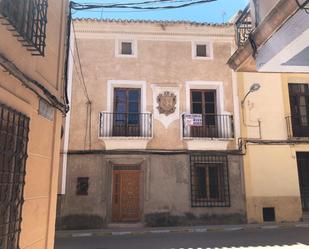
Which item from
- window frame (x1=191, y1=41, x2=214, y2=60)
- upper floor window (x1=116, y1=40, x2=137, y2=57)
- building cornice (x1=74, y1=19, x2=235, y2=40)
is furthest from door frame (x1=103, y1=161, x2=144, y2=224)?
building cornice (x1=74, y1=19, x2=235, y2=40)

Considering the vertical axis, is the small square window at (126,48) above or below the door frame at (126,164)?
above

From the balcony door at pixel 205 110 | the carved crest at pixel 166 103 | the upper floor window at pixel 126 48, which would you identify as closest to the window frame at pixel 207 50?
the balcony door at pixel 205 110

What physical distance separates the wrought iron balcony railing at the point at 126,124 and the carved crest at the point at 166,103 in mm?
594

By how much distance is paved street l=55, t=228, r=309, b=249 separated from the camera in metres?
9.19

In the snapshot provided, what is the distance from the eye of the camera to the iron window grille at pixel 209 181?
529 inches

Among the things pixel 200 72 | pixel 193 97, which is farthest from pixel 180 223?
pixel 200 72

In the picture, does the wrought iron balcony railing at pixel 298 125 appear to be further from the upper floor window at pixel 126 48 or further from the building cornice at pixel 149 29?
the upper floor window at pixel 126 48

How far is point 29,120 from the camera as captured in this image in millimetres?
3826

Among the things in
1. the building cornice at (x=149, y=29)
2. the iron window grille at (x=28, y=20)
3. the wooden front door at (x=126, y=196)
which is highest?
the building cornice at (x=149, y=29)

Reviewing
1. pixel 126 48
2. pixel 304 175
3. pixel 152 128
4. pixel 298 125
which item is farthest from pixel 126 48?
pixel 304 175

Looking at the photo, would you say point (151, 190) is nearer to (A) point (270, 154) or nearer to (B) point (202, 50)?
(A) point (270, 154)

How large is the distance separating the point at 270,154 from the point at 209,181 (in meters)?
2.72

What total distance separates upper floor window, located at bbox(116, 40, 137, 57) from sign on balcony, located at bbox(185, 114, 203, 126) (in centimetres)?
347

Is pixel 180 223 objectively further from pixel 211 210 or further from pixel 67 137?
pixel 67 137
